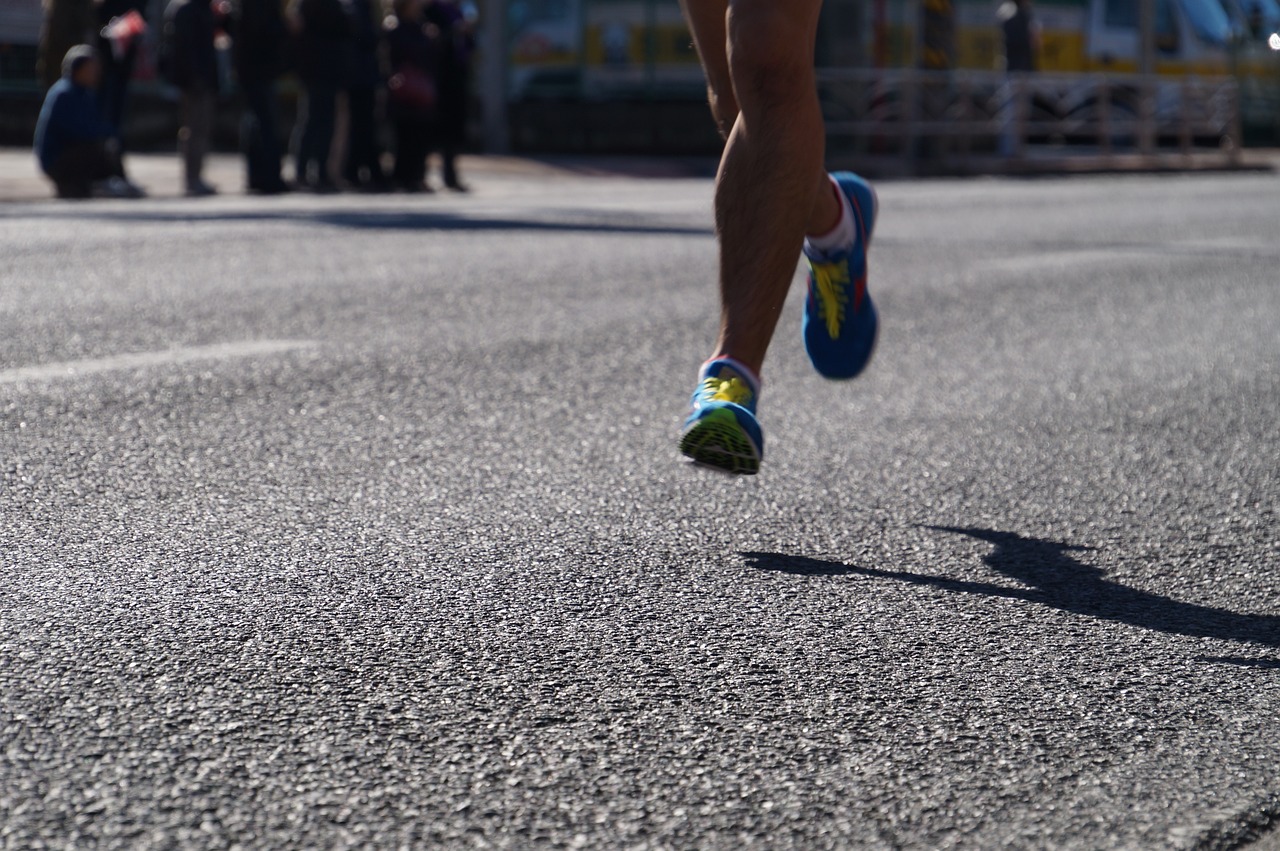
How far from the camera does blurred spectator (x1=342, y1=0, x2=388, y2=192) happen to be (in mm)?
11969

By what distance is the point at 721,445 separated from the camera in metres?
2.35

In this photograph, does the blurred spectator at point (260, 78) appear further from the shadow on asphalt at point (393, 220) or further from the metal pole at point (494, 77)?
the metal pole at point (494, 77)

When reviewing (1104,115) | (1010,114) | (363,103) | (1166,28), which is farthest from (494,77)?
(1166,28)

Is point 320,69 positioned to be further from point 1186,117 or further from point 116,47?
point 1186,117

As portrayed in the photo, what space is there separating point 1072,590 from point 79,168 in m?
9.29

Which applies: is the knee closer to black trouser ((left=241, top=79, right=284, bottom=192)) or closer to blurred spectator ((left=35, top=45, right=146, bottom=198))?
blurred spectator ((left=35, top=45, right=146, bottom=198))

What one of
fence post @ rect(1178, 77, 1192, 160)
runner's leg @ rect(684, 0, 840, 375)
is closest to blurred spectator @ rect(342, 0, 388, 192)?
runner's leg @ rect(684, 0, 840, 375)

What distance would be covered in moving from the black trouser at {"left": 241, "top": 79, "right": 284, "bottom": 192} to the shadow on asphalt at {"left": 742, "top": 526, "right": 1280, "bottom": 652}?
9.67m

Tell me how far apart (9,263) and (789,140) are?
419cm

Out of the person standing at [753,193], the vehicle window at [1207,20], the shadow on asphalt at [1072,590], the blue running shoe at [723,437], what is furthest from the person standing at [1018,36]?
the blue running shoe at [723,437]

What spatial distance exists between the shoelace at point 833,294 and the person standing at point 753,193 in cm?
35

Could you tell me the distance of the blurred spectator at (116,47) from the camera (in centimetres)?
1105

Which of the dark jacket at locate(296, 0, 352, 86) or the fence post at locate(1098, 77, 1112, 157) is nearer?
the dark jacket at locate(296, 0, 352, 86)

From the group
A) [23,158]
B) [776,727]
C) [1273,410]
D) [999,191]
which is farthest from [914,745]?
[23,158]
